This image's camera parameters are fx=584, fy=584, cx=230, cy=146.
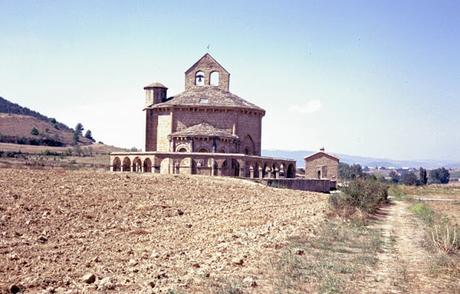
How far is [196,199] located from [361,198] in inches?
277

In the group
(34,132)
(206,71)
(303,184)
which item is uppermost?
(206,71)

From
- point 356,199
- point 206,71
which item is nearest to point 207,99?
point 206,71

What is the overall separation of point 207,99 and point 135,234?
30818 millimetres

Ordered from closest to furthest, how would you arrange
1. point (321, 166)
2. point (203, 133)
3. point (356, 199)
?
1. point (356, 199)
2. point (203, 133)
3. point (321, 166)

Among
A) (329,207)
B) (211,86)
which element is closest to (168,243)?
(329,207)

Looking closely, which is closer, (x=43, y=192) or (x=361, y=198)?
(x=43, y=192)

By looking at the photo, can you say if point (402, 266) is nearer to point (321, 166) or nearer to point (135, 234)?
point (135, 234)

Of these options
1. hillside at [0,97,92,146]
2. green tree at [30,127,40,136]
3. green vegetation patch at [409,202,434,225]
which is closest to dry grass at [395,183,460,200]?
green vegetation patch at [409,202,434,225]

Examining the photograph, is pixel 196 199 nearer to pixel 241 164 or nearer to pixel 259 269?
pixel 259 269

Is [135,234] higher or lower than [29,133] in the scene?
lower

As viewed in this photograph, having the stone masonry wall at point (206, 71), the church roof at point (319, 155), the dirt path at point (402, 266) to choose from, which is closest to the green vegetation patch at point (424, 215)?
the dirt path at point (402, 266)

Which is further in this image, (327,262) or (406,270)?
(327,262)

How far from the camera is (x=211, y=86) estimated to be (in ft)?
155

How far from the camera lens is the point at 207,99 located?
44125 millimetres
